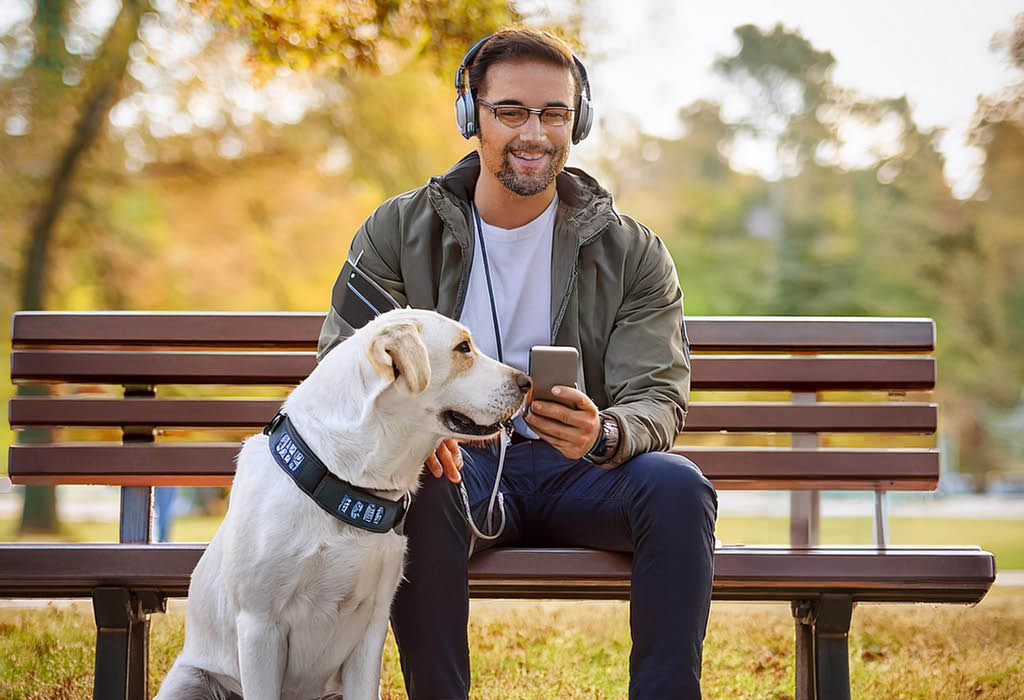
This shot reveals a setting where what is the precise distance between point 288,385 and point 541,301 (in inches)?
39.4

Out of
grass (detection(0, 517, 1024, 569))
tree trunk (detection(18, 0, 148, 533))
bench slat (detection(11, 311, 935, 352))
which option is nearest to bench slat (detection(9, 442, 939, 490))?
bench slat (detection(11, 311, 935, 352))

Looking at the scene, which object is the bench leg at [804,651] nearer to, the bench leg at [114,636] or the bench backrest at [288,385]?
the bench backrest at [288,385]

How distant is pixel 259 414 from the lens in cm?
345

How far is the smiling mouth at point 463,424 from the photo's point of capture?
98.0 inches

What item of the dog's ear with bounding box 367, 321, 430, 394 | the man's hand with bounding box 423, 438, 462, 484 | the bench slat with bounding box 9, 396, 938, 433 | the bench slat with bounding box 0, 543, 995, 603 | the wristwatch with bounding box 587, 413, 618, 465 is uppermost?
the bench slat with bounding box 9, 396, 938, 433

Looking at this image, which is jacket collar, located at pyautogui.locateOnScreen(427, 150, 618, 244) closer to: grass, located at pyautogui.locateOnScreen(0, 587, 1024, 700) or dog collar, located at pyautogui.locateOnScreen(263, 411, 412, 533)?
dog collar, located at pyautogui.locateOnScreen(263, 411, 412, 533)

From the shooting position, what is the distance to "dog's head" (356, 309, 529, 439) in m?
2.38

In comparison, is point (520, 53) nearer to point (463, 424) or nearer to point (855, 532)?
point (463, 424)

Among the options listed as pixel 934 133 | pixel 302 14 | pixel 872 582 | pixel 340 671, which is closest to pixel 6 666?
pixel 340 671

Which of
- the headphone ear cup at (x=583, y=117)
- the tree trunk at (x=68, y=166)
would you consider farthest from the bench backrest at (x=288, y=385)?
the tree trunk at (x=68, y=166)

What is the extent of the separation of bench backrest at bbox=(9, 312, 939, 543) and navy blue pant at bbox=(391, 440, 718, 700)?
837mm

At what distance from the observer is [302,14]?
5.54 meters

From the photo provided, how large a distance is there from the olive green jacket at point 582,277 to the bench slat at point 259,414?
1.79 feet

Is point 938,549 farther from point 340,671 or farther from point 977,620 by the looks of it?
point 977,620
